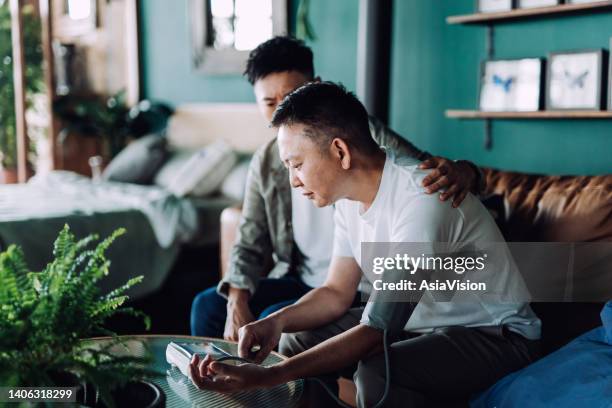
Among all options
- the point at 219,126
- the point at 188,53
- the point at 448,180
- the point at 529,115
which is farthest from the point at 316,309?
the point at 188,53

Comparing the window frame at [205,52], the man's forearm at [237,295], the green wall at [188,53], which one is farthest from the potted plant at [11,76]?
the man's forearm at [237,295]

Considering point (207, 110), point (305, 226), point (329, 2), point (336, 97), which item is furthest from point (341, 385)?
point (207, 110)

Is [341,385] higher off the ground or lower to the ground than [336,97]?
lower

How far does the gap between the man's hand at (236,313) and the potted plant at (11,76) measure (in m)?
3.89

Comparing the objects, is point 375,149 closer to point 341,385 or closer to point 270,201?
point 270,201

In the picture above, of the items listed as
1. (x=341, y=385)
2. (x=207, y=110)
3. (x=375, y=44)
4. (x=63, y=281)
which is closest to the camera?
(x=63, y=281)

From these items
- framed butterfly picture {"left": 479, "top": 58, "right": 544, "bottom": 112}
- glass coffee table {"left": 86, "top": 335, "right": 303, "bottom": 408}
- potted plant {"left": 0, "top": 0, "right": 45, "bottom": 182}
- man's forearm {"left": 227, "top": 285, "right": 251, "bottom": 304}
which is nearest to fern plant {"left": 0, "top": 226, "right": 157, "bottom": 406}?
glass coffee table {"left": 86, "top": 335, "right": 303, "bottom": 408}

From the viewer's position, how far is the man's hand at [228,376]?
1.35 m

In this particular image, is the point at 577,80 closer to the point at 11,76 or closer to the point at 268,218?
the point at 268,218

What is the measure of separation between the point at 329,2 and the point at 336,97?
2.30m

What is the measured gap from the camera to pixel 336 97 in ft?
5.41

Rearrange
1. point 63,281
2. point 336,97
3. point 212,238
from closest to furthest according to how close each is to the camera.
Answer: point 63,281
point 336,97
point 212,238

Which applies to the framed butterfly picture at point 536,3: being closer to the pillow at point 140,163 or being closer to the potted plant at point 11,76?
the pillow at point 140,163

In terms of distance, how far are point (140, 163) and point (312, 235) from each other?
2301 millimetres
